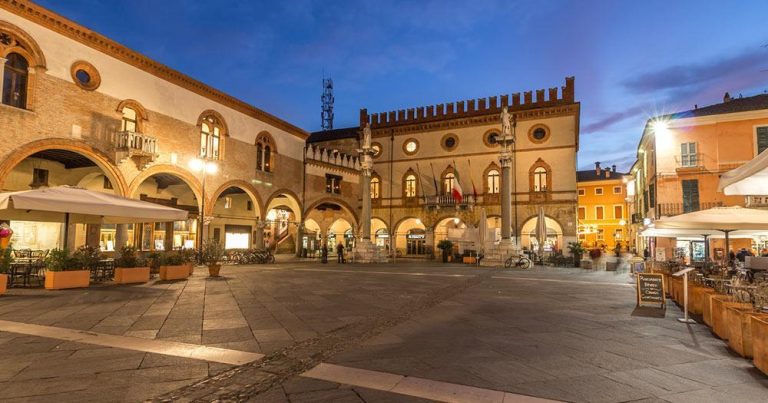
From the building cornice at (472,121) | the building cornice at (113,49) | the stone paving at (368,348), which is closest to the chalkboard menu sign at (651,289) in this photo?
the stone paving at (368,348)

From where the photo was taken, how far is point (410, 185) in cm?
3512

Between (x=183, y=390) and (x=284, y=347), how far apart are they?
166 cm

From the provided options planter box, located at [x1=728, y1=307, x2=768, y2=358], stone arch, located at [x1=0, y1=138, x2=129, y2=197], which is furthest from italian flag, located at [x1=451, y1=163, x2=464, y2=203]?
planter box, located at [x1=728, y1=307, x2=768, y2=358]

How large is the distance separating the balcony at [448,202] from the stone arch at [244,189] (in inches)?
508

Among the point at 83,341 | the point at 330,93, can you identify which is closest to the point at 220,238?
the point at 83,341

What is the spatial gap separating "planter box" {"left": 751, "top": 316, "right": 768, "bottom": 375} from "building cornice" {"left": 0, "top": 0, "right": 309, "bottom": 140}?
21595 millimetres

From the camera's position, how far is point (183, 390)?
397 cm

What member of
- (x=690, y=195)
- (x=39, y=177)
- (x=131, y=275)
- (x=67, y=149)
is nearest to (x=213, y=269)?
(x=131, y=275)

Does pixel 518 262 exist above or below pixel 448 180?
below

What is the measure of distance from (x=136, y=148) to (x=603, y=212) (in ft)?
171

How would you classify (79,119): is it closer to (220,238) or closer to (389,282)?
(220,238)

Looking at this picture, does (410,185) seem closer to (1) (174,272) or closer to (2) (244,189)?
(2) (244,189)

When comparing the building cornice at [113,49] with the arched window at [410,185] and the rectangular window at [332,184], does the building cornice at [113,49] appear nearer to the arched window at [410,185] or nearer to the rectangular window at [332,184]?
the rectangular window at [332,184]

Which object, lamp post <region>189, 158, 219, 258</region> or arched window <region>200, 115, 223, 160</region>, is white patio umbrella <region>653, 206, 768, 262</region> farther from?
arched window <region>200, 115, 223, 160</region>
